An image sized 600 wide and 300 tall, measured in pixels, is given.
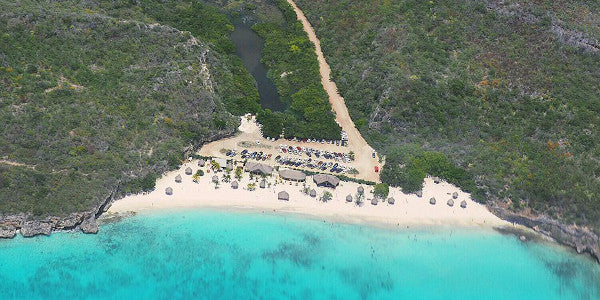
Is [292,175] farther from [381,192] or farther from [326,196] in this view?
[381,192]

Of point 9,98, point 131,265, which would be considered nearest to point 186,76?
point 9,98

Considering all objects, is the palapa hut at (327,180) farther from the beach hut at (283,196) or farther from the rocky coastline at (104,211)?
the rocky coastline at (104,211)

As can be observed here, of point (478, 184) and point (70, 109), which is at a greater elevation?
point (70, 109)

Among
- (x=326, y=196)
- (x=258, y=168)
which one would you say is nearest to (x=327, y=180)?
(x=326, y=196)

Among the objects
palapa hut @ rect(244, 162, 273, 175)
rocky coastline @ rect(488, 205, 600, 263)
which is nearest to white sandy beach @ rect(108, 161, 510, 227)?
palapa hut @ rect(244, 162, 273, 175)

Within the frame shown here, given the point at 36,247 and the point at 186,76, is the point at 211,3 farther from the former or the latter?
the point at 36,247

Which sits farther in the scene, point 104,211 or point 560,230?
point 560,230
